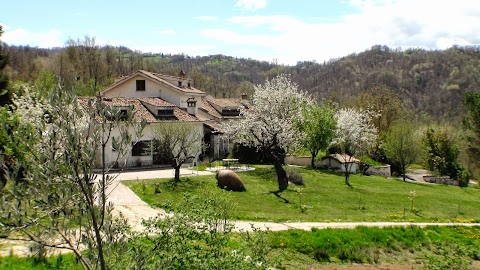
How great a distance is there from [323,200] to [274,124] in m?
7.49

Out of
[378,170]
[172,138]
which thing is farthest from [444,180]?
[172,138]

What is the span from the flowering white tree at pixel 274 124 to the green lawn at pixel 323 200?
2.04 m

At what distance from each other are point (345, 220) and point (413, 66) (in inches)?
Result: 6660

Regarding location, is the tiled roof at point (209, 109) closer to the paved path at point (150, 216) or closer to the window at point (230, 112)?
the window at point (230, 112)

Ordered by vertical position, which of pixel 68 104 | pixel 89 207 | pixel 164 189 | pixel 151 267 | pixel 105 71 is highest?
pixel 105 71

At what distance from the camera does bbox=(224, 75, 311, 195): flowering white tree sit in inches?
1193

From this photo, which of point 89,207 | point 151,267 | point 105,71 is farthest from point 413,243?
point 105,71

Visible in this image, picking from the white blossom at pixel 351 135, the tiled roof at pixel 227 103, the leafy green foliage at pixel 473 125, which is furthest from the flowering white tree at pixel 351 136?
the tiled roof at pixel 227 103

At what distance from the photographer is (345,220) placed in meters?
21.0

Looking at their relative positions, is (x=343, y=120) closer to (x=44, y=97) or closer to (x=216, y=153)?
(x=216, y=153)

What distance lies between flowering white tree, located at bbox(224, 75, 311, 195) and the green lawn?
204 cm

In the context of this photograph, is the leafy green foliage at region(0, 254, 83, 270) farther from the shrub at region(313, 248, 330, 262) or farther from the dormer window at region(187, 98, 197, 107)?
the dormer window at region(187, 98, 197, 107)

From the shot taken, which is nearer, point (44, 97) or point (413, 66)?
point (44, 97)

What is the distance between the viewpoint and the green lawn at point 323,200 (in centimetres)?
2180
